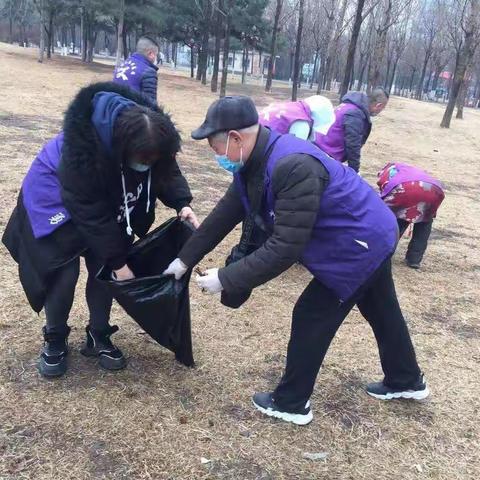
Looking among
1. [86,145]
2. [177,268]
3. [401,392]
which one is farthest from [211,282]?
[401,392]

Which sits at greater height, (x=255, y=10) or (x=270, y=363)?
(x=255, y=10)

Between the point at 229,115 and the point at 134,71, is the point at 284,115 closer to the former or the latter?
the point at 229,115

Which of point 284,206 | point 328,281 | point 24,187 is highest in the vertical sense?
point 284,206

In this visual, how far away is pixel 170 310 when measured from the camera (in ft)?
8.70

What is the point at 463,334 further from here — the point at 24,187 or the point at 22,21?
the point at 22,21

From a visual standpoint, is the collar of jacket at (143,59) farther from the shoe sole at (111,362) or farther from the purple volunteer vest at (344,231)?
the purple volunteer vest at (344,231)

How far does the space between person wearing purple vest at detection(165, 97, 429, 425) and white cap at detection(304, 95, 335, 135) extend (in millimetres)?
1786

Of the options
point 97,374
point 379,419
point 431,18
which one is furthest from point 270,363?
point 431,18

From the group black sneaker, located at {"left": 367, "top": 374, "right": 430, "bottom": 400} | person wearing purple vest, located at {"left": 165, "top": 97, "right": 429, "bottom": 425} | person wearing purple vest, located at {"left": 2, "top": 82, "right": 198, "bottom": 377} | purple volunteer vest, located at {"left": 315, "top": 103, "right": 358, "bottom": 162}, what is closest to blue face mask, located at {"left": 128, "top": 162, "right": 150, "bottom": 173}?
person wearing purple vest, located at {"left": 2, "top": 82, "right": 198, "bottom": 377}

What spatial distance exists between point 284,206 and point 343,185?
0.29 m

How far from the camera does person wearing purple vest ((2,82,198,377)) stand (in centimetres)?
226

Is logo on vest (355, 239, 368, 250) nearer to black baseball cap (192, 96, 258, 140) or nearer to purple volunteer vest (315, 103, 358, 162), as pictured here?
black baseball cap (192, 96, 258, 140)

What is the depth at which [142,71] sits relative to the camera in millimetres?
5988

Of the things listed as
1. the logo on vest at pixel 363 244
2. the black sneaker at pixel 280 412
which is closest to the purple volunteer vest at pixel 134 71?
the black sneaker at pixel 280 412
